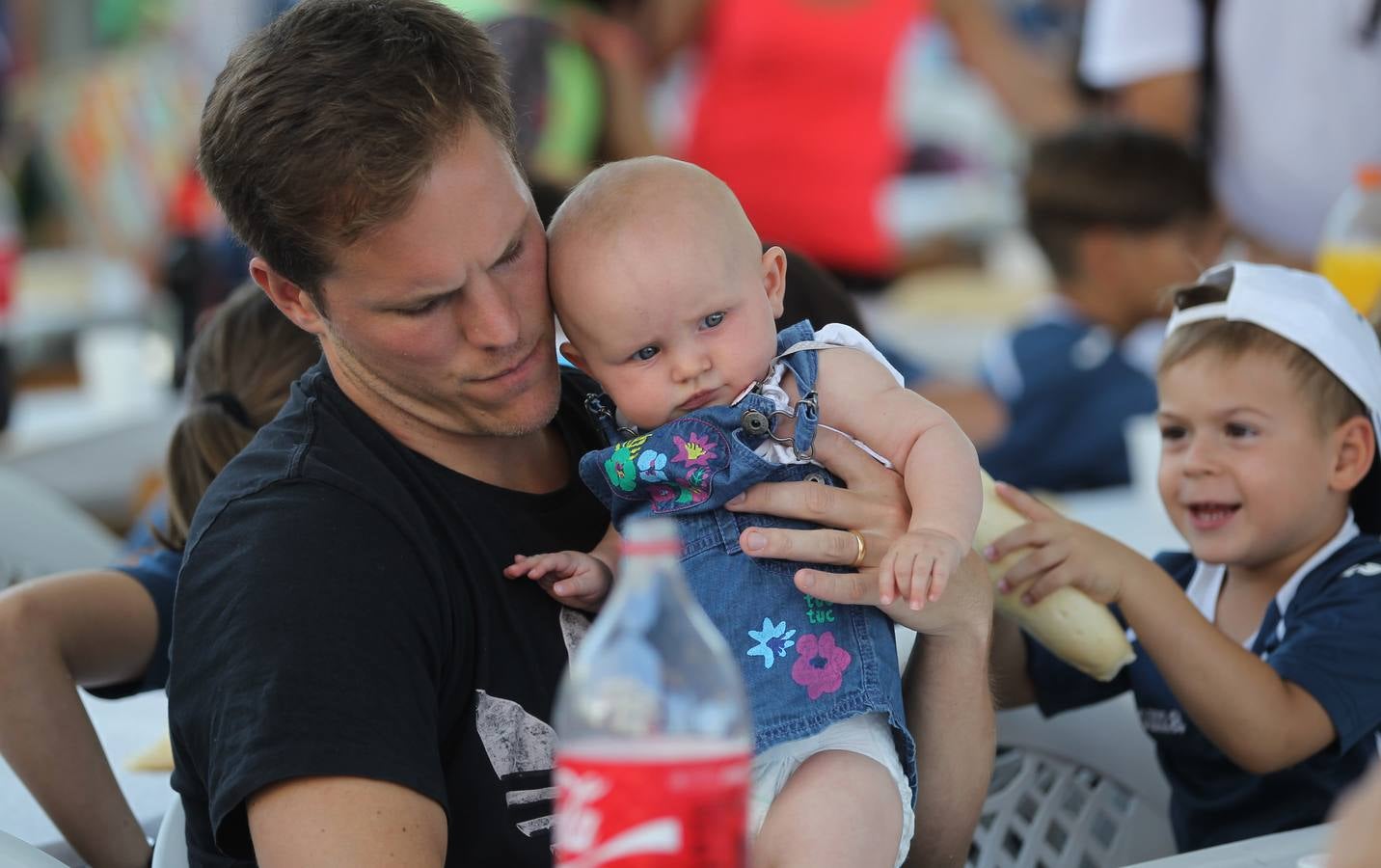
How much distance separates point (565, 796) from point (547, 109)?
3222 millimetres

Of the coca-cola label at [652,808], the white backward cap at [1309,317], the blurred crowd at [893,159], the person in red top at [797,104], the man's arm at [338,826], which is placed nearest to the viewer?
the coca-cola label at [652,808]

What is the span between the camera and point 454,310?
4.77 feet

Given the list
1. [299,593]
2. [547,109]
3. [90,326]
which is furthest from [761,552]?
[90,326]

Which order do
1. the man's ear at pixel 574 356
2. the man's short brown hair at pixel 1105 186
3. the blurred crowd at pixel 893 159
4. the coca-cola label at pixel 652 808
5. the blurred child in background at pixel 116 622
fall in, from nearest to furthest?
the coca-cola label at pixel 652 808
the man's ear at pixel 574 356
the blurred child in background at pixel 116 622
the blurred crowd at pixel 893 159
the man's short brown hair at pixel 1105 186

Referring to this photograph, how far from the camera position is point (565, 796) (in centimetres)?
92

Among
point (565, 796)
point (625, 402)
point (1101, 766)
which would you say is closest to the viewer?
point (565, 796)

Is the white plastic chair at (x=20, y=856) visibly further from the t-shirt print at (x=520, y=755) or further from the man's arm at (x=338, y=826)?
the t-shirt print at (x=520, y=755)

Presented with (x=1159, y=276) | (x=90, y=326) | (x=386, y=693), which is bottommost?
(x=90, y=326)

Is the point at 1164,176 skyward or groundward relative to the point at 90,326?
skyward

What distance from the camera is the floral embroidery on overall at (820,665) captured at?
146 centimetres

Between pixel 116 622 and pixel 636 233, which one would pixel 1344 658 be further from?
pixel 116 622

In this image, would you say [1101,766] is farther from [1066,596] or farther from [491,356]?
[491,356]

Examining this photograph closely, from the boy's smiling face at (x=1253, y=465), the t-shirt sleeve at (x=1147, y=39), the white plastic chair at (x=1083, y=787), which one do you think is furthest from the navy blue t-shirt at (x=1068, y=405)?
the boy's smiling face at (x=1253, y=465)

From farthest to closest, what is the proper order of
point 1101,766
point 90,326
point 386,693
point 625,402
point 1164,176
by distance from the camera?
point 90,326 < point 1164,176 < point 1101,766 < point 625,402 < point 386,693
